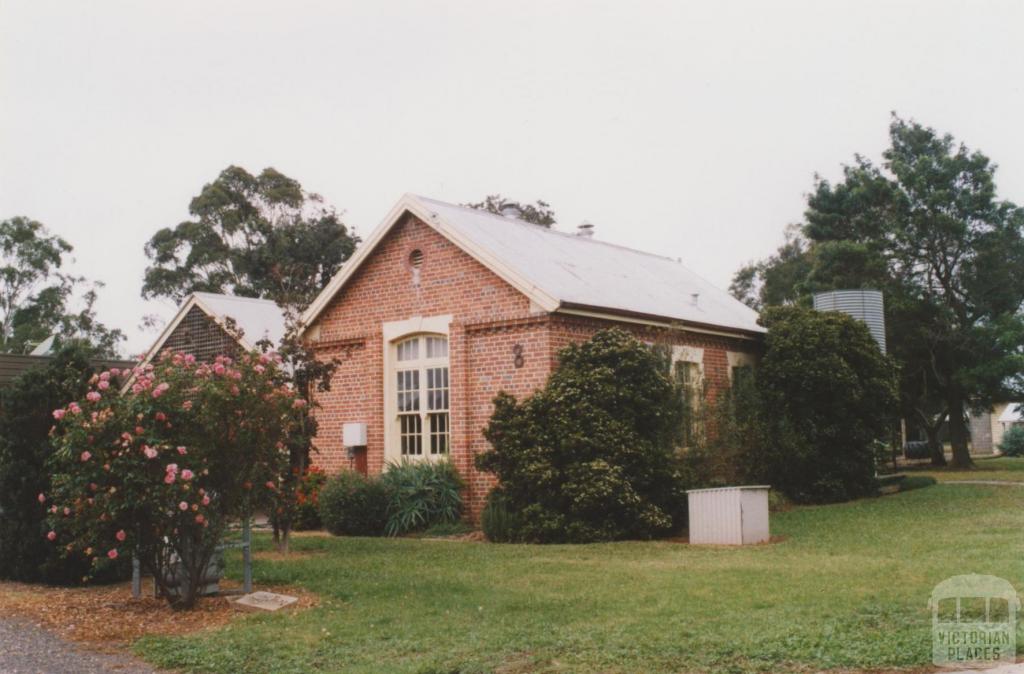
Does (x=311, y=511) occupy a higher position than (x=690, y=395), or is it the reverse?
(x=690, y=395)

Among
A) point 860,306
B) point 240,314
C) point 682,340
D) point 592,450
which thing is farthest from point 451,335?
point 240,314

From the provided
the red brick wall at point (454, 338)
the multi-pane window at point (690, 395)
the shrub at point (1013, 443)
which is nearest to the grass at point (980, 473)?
the red brick wall at point (454, 338)

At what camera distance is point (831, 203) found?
33812mm

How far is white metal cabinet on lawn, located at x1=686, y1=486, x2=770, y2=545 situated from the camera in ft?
46.8

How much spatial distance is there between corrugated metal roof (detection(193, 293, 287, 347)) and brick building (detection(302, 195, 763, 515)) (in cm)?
755

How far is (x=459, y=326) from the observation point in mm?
18344

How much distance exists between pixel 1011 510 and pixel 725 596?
31.6 ft

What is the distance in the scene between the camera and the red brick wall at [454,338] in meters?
17.5

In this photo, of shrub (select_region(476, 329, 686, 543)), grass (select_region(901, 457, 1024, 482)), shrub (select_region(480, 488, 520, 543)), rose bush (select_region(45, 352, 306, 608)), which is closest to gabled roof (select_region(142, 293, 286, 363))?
shrub (select_region(480, 488, 520, 543))

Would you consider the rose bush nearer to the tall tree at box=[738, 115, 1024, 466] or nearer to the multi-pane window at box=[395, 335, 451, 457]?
the multi-pane window at box=[395, 335, 451, 457]

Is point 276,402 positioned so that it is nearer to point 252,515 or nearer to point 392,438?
point 252,515

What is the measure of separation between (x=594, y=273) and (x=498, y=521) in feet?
21.4

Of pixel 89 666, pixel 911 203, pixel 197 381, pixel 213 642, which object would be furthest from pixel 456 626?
pixel 911 203

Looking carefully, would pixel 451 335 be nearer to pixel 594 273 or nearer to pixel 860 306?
pixel 594 273
